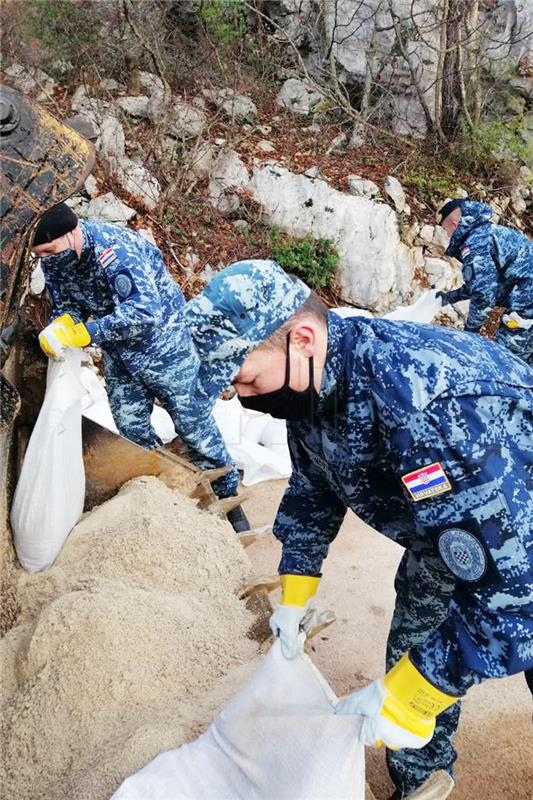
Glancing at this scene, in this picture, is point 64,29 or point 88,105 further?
point 64,29

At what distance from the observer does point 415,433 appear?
1216mm

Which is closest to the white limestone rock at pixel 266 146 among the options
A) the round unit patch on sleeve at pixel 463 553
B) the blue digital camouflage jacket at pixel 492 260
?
the blue digital camouflage jacket at pixel 492 260

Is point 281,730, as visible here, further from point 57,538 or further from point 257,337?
point 57,538

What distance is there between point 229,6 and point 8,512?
7.83 metres

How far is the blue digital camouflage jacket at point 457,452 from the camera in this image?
1.20 meters

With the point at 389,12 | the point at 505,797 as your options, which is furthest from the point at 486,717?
the point at 389,12

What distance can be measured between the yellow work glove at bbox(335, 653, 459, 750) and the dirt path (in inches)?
41.5

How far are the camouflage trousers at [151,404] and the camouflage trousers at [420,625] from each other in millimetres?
1713

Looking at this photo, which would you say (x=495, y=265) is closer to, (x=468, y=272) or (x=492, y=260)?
(x=492, y=260)

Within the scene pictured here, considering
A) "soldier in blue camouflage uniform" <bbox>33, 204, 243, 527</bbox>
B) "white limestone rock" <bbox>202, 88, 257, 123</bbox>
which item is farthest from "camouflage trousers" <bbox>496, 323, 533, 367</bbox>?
"white limestone rock" <bbox>202, 88, 257, 123</bbox>

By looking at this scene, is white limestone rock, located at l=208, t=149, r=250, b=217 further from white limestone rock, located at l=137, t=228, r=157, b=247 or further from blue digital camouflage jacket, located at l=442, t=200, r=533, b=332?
blue digital camouflage jacket, located at l=442, t=200, r=533, b=332

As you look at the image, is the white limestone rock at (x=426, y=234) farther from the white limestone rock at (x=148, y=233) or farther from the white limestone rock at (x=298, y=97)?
the white limestone rock at (x=148, y=233)

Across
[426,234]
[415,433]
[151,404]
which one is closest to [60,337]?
[151,404]

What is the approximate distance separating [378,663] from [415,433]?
1.97m
